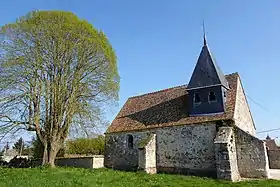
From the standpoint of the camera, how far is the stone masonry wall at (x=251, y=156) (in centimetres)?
1580

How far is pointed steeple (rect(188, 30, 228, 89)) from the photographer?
19125 mm

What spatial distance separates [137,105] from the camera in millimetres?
25219

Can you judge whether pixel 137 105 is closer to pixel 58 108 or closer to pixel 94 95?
pixel 94 95

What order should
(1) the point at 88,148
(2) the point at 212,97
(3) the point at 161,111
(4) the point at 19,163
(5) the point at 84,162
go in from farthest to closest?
(1) the point at 88,148
(4) the point at 19,163
(5) the point at 84,162
(3) the point at 161,111
(2) the point at 212,97

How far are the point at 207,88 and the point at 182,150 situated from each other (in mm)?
4999

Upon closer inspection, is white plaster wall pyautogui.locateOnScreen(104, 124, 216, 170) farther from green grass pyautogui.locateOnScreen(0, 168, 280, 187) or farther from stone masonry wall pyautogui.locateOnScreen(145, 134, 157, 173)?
green grass pyautogui.locateOnScreen(0, 168, 280, 187)

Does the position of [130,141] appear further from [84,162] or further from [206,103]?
[206,103]

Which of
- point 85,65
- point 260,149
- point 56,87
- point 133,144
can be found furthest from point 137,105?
point 260,149

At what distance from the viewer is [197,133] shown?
18.1m

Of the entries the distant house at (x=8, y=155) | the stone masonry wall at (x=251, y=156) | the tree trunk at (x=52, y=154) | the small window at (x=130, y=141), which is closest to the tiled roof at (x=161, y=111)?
the small window at (x=130, y=141)

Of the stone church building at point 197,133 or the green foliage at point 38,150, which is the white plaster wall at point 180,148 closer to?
the stone church building at point 197,133

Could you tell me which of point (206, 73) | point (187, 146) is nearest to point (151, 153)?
point (187, 146)

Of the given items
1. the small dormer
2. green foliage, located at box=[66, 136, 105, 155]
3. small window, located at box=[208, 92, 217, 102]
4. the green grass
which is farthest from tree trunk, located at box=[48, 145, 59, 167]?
green foliage, located at box=[66, 136, 105, 155]

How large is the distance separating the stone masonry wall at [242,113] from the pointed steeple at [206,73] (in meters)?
1.52
